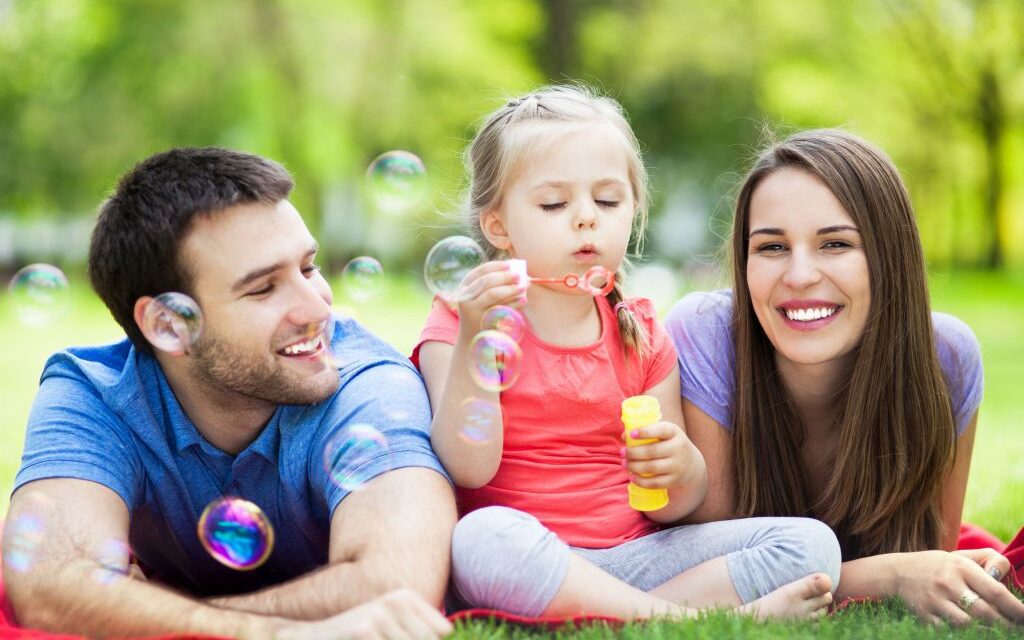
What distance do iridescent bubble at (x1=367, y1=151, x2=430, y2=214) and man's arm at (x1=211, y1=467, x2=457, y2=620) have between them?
1.24 meters

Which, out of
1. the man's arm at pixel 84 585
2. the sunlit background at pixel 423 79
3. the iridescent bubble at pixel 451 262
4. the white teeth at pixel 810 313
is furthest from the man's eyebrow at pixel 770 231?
the sunlit background at pixel 423 79

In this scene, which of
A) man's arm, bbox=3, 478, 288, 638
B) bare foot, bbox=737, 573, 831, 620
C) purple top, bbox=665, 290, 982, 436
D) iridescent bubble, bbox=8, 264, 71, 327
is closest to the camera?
man's arm, bbox=3, 478, 288, 638

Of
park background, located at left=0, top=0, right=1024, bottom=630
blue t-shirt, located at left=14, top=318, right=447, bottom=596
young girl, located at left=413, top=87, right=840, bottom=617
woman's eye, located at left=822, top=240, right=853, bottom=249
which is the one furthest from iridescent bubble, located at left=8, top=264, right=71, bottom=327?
park background, located at left=0, top=0, right=1024, bottom=630

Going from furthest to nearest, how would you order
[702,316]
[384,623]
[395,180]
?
1. [395,180]
2. [702,316]
3. [384,623]

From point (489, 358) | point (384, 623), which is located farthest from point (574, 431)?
point (384, 623)

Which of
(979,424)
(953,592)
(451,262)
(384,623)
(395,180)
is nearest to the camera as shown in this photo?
Result: (384,623)

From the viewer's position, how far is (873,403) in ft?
10.6

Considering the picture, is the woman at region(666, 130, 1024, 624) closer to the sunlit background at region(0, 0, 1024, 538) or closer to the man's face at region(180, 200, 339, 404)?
the man's face at region(180, 200, 339, 404)

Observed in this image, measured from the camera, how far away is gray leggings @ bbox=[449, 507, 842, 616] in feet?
9.05

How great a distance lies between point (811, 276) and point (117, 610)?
75.1 inches

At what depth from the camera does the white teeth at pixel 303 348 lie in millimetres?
2967

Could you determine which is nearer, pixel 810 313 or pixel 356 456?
pixel 356 456

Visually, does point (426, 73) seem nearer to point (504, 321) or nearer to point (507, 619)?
point (504, 321)

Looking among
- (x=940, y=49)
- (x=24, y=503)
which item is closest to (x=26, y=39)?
(x=940, y=49)
